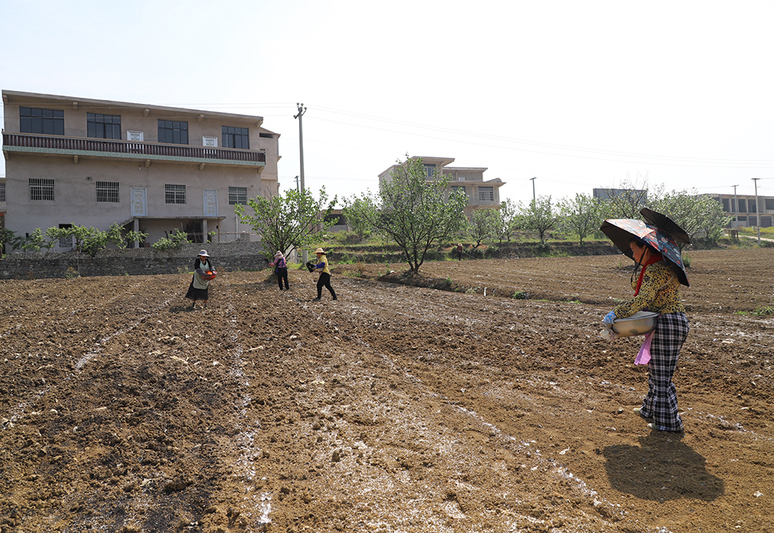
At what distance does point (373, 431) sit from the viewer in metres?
4.66

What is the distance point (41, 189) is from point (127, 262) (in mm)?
8935

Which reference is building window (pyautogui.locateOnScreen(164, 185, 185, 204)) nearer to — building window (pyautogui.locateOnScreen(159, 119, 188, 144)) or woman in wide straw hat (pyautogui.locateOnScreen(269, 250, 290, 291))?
building window (pyautogui.locateOnScreen(159, 119, 188, 144))

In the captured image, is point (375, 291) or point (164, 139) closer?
point (375, 291)

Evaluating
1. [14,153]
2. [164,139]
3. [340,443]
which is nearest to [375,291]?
[340,443]

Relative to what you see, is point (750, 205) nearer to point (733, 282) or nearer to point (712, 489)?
point (733, 282)

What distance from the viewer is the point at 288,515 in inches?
127

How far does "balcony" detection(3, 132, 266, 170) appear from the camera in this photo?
1070 inches

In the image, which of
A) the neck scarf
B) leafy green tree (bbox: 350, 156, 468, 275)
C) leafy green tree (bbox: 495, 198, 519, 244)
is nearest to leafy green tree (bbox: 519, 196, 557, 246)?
leafy green tree (bbox: 495, 198, 519, 244)

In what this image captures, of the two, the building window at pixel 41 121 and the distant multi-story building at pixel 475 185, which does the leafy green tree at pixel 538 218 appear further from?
the building window at pixel 41 121

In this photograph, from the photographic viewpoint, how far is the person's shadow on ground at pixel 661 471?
346 cm

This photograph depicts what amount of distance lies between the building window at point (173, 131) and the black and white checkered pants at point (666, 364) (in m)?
33.4

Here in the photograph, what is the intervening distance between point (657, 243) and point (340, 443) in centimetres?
344

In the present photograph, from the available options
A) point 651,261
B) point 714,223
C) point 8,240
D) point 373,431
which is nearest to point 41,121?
point 8,240

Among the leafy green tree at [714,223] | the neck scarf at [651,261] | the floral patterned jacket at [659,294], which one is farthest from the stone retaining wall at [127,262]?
the leafy green tree at [714,223]
